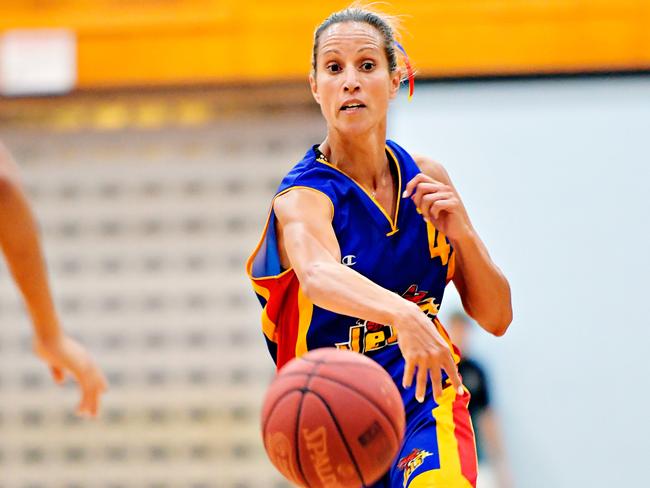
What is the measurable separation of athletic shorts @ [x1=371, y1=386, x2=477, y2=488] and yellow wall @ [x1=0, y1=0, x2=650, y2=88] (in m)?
4.95

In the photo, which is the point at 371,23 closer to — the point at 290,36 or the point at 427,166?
the point at 427,166

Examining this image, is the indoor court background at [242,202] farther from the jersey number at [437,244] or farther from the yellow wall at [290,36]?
the jersey number at [437,244]

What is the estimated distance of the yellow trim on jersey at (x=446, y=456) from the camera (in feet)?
11.6

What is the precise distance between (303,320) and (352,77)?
0.91m

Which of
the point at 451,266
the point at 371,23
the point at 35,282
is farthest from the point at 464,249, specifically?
the point at 35,282

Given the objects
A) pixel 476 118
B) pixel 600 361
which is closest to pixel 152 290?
pixel 476 118

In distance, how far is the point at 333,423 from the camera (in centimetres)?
323

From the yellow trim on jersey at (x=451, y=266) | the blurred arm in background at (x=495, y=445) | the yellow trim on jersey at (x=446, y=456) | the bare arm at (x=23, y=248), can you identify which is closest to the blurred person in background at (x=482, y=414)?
the blurred arm in background at (x=495, y=445)

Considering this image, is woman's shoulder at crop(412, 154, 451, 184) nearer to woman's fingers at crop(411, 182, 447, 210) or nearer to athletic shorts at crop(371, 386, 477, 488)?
woman's fingers at crop(411, 182, 447, 210)

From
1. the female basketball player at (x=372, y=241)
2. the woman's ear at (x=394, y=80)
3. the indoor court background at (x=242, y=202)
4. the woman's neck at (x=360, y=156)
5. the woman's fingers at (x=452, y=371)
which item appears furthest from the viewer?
the indoor court background at (x=242, y=202)

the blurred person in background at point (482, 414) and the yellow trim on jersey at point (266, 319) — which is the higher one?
the yellow trim on jersey at point (266, 319)

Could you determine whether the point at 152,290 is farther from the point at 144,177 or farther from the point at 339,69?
the point at 339,69

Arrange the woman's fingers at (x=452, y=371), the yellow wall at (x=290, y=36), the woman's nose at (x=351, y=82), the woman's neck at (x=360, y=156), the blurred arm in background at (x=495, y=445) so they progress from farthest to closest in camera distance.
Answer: the yellow wall at (x=290, y=36) < the blurred arm in background at (x=495, y=445) < the woman's neck at (x=360, y=156) < the woman's nose at (x=351, y=82) < the woman's fingers at (x=452, y=371)

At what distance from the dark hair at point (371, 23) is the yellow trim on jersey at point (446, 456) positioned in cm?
131
